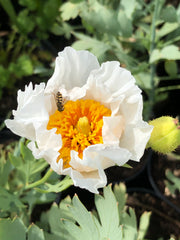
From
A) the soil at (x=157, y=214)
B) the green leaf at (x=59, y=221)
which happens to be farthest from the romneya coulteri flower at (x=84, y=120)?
the soil at (x=157, y=214)

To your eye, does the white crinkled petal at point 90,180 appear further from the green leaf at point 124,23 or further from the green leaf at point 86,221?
the green leaf at point 124,23

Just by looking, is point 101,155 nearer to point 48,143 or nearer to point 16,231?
point 48,143

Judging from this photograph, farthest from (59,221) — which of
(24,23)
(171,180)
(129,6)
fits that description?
(24,23)

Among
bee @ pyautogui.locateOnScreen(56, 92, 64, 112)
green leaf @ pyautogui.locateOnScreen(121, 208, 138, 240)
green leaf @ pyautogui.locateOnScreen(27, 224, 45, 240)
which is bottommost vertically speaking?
green leaf @ pyautogui.locateOnScreen(121, 208, 138, 240)

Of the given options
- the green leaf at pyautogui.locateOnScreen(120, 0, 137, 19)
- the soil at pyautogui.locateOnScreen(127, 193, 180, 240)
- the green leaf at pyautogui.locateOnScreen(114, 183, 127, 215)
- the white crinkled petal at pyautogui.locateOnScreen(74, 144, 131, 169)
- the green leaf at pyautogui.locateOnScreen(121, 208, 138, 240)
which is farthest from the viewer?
the soil at pyautogui.locateOnScreen(127, 193, 180, 240)

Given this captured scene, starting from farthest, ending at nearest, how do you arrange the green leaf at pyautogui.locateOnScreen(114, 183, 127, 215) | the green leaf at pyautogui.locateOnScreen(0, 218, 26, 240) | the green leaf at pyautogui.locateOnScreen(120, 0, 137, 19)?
the green leaf at pyautogui.locateOnScreen(120, 0, 137, 19) → the green leaf at pyautogui.locateOnScreen(114, 183, 127, 215) → the green leaf at pyautogui.locateOnScreen(0, 218, 26, 240)

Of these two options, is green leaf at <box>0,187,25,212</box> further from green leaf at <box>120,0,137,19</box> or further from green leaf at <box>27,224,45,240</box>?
green leaf at <box>120,0,137,19</box>

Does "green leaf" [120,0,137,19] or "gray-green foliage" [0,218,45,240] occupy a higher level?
"green leaf" [120,0,137,19]

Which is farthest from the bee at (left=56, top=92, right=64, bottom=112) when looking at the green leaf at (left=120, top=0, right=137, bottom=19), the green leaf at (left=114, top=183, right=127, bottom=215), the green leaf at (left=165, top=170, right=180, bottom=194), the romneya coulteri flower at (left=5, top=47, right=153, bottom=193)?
the green leaf at (left=165, top=170, right=180, bottom=194)
